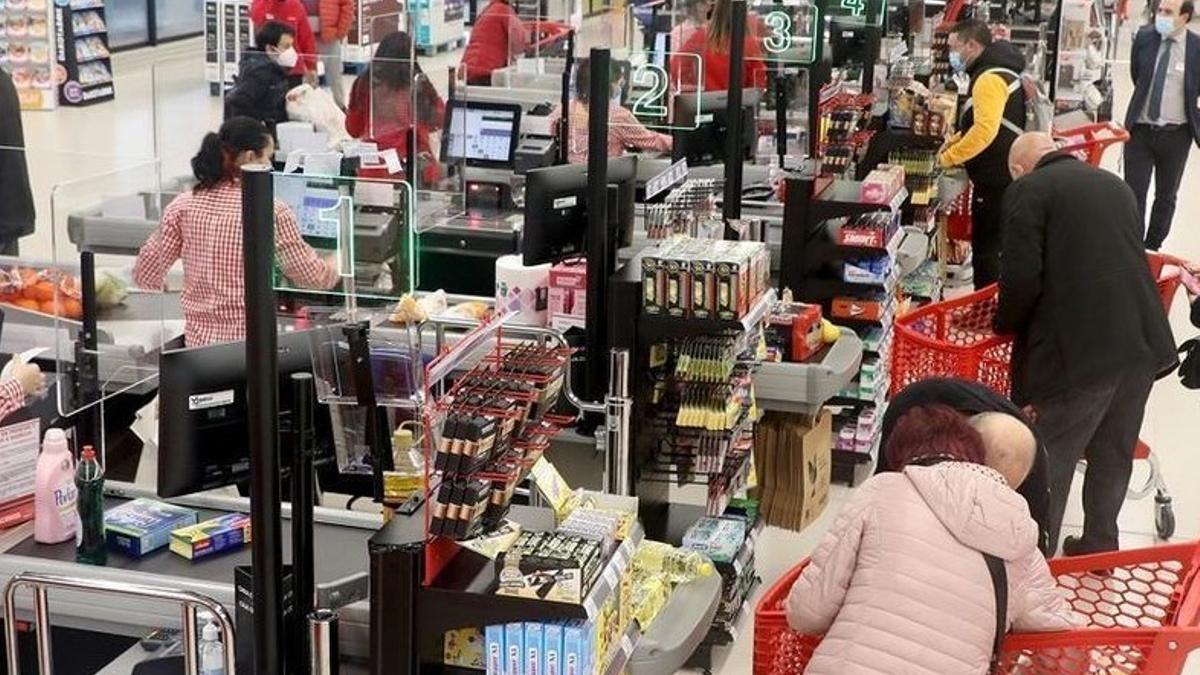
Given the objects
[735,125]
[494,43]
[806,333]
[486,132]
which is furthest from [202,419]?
[494,43]

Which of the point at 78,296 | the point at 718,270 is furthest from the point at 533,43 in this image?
the point at 718,270

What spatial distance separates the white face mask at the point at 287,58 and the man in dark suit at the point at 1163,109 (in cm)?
539

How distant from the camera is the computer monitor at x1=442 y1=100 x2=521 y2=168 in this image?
26.5 feet

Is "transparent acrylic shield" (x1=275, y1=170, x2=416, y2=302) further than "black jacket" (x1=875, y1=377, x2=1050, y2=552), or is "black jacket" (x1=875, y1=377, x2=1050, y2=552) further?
"transparent acrylic shield" (x1=275, y1=170, x2=416, y2=302)

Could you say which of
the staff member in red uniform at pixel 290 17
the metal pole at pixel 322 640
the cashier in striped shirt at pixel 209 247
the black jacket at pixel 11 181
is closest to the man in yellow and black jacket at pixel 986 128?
the cashier in striped shirt at pixel 209 247

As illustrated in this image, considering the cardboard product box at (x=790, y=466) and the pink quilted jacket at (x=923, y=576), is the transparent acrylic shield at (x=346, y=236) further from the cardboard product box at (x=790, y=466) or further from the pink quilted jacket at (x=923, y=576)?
Result: the pink quilted jacket at (x=923, y=576)

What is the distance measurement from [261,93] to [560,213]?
4758mm

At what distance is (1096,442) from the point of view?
5832 mm

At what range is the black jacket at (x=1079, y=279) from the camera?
5.41 meters

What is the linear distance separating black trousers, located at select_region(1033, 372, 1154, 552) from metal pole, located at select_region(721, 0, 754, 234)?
4.32 ft

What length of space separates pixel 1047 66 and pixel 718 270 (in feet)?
28.0

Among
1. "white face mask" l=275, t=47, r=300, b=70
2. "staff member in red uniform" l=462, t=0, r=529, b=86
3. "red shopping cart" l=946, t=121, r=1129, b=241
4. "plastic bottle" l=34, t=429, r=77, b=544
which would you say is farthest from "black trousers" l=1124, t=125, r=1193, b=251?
"plastic bottle" l=34, t=429, r=77, b=544

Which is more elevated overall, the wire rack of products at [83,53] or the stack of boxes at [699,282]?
the wire rack of products at [83,53]

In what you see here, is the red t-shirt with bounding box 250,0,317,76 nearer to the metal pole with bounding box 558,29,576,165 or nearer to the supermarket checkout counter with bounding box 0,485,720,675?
the metal pole with bounding box 558,29,576,165
